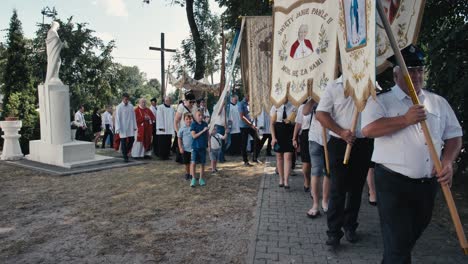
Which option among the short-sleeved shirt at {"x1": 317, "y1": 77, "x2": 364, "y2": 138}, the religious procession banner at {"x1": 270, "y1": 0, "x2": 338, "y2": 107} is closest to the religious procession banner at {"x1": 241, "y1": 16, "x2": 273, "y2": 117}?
the religious procession banner at {"x1": 270, "y1": 0, "x2": 338, "y2": 107}

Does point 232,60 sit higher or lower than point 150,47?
lower

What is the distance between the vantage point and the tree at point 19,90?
42.5 feet

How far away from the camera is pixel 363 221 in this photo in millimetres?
5008

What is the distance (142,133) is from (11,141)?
3939 mm

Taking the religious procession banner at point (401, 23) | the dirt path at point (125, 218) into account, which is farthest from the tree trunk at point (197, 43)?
the religious procession banner at point (401, 23)

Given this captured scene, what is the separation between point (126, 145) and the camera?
1077cm

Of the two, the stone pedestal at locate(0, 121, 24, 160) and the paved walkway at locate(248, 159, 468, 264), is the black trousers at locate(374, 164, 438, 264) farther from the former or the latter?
the stone pedestal at locate(0, 121, 24, 160)

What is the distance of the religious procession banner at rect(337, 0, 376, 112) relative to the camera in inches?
101

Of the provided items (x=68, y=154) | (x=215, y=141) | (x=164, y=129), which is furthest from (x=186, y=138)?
(x=68, y=154)

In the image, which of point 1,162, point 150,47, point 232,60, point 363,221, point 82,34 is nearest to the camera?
point 363,221

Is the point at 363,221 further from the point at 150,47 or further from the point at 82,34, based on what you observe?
the point at 82,34

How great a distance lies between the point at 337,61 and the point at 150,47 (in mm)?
18837

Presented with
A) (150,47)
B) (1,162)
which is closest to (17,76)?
(1,162)

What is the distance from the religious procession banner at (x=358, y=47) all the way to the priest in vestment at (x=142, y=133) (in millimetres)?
9027
